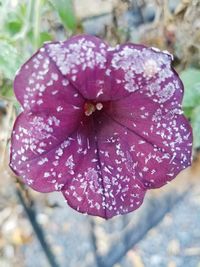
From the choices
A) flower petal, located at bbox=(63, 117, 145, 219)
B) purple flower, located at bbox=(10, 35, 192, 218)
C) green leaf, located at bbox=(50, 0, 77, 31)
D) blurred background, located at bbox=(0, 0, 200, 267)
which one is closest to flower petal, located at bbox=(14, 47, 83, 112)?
purple flower, located at bbox=(10, 35, 192, 218)

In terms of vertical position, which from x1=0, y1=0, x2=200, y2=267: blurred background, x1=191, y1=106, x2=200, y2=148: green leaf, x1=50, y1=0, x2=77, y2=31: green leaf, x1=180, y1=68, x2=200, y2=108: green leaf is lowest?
x1=0, y1=0, x2=200, y2=267: blurred background

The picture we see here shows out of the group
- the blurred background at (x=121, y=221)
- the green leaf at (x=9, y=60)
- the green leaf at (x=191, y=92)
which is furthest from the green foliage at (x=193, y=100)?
the green leaf at (x=9, y=60)

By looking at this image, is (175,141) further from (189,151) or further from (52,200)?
(52,200)

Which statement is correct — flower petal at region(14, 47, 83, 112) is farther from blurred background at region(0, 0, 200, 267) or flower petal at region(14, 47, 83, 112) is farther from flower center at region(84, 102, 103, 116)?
blurred background at region(0, 0, 200, 267)

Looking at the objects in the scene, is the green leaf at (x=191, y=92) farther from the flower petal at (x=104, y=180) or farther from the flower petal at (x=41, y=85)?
the flower petal at (x=41, y=85)

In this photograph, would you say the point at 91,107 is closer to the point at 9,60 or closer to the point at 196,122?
the point at 9,60

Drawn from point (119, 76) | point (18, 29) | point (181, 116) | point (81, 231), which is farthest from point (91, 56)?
point (81, 231)
